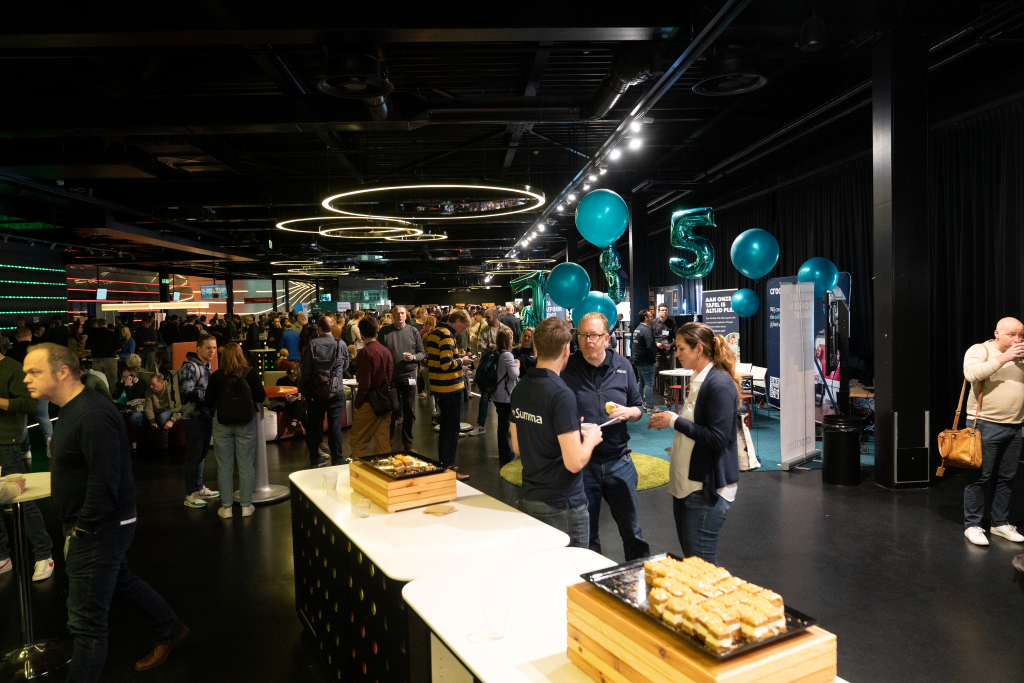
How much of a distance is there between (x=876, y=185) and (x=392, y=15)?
14.9 ft

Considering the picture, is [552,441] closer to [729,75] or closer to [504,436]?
[729,75]

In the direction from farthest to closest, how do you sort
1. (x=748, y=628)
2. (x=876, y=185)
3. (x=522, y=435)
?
1. (x=876, y=185)
2. (x=522, y=435)
3. (x=748, y=628)

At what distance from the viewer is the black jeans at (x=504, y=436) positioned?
23.0ft

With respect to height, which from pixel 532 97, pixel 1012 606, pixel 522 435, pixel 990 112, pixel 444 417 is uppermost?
pixel 532 97

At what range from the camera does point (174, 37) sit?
441cm

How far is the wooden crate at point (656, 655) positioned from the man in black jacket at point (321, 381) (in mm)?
5060

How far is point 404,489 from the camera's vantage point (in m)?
2.85

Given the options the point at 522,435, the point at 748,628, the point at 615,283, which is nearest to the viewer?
the point at 748,628

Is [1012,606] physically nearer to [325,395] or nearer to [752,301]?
[325,395]

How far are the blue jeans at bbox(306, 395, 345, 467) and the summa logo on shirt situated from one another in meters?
3.95

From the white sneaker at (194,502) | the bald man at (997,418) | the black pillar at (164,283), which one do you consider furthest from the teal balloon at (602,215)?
the black pillar at (164,283)

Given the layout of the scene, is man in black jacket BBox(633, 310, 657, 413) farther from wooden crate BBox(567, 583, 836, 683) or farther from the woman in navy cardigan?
wooden crate BBox(567, 583, 836, 683)

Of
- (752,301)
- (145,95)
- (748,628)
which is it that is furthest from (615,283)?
(748,628)

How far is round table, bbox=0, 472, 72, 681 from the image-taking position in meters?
3.11
